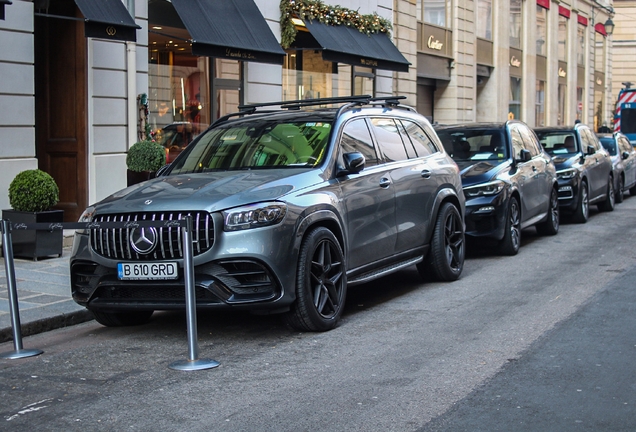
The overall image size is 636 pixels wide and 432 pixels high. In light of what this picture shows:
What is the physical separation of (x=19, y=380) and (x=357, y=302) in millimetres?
3627

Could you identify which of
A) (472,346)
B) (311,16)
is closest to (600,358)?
(472,346)

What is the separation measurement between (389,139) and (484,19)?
26.0 metres

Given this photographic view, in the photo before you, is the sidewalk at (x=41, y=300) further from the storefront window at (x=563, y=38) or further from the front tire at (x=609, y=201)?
the storefront window at (x=563, y=38)

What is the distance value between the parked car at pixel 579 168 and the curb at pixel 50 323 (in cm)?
991

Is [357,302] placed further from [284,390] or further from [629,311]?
[284,390]

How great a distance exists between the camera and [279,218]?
6.85 m

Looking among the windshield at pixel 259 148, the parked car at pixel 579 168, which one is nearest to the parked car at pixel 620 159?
the parked car at pixel 579 168

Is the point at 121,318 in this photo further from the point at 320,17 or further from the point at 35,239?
the point at 320,17

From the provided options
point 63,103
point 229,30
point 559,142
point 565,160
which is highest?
point 229,30

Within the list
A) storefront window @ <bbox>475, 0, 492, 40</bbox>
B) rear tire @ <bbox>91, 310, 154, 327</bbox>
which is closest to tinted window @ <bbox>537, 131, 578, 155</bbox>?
rear tire @ <bbox>91, 310, 154, 327</bbox>

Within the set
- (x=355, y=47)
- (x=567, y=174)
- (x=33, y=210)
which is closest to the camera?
(x=33, y=210)

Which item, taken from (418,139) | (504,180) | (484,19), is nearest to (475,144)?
(504,180)

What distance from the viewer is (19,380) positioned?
6.04 metres

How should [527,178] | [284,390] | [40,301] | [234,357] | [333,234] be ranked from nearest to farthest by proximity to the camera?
1. [284,390]
2. [234,357]
3. [333,234]
4. [40,301]
5. [527,178]
